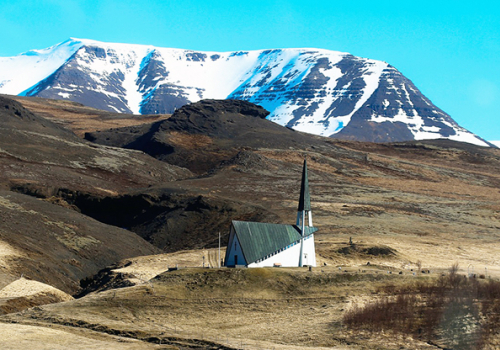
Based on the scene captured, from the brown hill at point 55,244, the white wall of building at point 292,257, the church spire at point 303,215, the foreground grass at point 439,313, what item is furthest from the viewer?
the brown hill at point 55,244

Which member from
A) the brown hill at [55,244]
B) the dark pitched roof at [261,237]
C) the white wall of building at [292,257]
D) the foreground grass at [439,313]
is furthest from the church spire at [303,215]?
the brown hill at [55,244]

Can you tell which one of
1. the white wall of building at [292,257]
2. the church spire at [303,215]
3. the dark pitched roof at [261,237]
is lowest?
the white wall of building at [292,257]

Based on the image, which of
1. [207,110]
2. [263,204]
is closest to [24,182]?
[263,204]

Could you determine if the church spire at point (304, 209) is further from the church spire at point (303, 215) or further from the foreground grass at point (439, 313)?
the foreground grass at point (439, 313)

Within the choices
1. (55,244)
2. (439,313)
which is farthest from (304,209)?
→ (55,244)

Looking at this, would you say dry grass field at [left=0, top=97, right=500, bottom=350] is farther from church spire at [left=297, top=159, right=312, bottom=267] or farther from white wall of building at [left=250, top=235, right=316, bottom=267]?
church spire at [left=297, top=159, right=312, bottom=267]

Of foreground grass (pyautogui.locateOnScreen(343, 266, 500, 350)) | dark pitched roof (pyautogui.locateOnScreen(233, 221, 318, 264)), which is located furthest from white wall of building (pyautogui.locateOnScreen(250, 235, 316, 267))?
foreground grass (pyautogui.locateOnScreen(343, 266, 500, 350))

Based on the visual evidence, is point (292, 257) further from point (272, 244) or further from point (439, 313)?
point (439, 313)

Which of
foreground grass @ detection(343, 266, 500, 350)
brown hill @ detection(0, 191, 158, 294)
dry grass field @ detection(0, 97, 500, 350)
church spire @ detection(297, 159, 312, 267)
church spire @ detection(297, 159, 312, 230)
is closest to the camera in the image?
dry grass field @ detection(0, 97, 500, 350)

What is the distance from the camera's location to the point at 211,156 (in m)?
154

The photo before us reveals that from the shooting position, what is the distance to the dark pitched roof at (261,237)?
48.8 meters

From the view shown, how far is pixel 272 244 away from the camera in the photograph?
5084 cm

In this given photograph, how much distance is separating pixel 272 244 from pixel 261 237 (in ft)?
3.43

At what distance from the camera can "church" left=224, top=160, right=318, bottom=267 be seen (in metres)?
48.9
